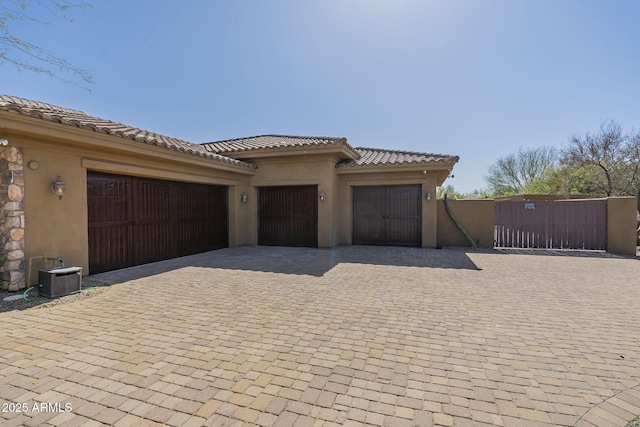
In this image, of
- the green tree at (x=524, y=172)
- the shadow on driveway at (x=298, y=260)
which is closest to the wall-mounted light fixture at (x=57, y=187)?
the shadow on driveway at (x=298, y=260)

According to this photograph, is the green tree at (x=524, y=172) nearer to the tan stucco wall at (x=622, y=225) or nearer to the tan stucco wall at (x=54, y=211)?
the tan stucco wall at (x=622, y=225)

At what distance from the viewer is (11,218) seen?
18.9ft

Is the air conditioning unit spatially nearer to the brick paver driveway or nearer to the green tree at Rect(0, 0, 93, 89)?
the brick paver driveway

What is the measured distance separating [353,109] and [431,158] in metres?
4.72

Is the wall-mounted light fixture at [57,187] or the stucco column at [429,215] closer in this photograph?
the wall-mounted light fixture at [57,187]

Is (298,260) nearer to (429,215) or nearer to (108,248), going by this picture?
(108,248)

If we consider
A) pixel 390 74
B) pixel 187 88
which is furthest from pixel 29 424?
pixel 390 74

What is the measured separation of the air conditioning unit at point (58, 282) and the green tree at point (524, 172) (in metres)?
35.1

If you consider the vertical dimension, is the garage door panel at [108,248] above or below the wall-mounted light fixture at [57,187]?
below

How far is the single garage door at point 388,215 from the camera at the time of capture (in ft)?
41.4

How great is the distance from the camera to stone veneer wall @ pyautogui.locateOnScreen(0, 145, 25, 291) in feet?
18.8

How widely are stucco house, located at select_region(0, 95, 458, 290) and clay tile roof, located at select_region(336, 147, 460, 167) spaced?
4 cm

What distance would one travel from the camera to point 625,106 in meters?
18.2

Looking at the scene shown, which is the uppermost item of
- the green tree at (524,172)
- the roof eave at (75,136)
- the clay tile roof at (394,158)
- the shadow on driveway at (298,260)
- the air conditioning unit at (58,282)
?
the green tree at (524,172)
